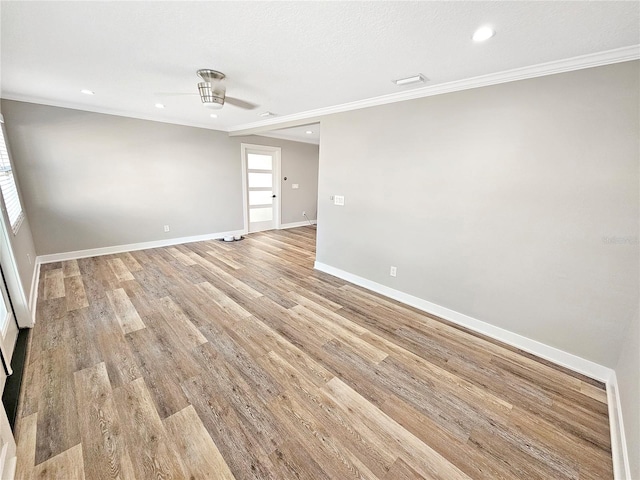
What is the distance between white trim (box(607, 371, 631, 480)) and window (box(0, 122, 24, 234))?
4.97m

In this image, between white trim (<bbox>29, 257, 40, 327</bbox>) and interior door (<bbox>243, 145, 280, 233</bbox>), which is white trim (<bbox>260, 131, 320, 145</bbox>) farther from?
white trim (<bbox>29, 257, 40, 327</bbox>)

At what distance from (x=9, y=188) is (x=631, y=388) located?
5682 mm

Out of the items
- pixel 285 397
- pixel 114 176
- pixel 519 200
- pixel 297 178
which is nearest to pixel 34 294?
pixel 114 176

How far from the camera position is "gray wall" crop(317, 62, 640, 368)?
1.77m

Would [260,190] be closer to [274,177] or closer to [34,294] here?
[274,177]

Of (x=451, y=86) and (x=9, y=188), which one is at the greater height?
(x=451, y=86)

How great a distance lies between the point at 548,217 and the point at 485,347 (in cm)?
122

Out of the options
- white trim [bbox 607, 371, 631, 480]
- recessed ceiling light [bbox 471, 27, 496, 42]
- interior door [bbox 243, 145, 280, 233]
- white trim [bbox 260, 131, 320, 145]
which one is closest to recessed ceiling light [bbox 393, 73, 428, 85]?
recessed ceiling light [bbox 471, 27, 496, 42]

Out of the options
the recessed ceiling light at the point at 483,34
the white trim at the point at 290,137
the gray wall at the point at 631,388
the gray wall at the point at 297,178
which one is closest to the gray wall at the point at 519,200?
the gray wall at the point at 631,388

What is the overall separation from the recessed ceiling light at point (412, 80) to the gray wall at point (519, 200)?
0.31 metres

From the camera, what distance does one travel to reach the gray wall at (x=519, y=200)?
1772 millimetres

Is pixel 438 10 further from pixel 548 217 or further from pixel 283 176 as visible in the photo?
pixel 283 176

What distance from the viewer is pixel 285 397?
5.54ft

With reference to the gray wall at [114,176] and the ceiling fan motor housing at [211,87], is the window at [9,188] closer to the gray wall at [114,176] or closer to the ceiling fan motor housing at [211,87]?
the gray wall at [114,176]
